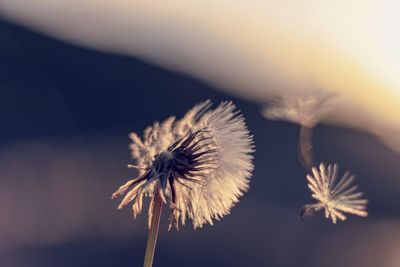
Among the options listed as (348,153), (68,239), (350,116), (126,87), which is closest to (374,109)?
(350,116)

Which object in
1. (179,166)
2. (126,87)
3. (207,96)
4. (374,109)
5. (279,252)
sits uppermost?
(126,87)

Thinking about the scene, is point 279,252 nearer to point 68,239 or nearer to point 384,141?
point 384,141

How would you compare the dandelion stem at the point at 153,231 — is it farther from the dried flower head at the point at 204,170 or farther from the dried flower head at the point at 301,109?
the dried flower head at the point at 301,109

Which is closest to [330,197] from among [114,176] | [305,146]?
[305,146]

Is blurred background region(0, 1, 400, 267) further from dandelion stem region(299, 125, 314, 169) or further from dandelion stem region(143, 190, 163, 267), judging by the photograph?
dandelion stem region(143, 190, 163, 267)

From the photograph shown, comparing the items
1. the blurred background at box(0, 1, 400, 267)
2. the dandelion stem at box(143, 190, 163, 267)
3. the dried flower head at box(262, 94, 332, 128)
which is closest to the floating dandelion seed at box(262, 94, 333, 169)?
the dried flower head at box(262, 94, 332, 128)

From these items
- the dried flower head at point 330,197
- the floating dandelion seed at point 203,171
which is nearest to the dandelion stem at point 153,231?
the floating dandelion seed at point 203,171
